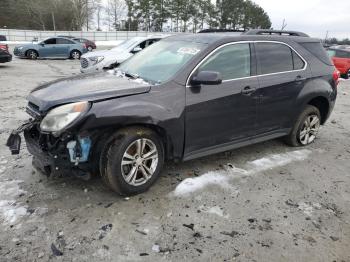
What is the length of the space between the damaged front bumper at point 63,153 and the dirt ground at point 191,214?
0.38 meters

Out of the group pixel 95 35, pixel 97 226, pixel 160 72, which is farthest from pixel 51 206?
pixel 95 35

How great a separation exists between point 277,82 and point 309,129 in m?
1.32

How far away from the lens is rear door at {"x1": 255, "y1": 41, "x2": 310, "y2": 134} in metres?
4.60

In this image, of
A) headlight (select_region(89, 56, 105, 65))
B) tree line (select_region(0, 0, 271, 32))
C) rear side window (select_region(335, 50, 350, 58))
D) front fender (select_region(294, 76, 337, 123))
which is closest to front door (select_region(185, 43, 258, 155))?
front fender (select_region(294, 76, 337, 123))

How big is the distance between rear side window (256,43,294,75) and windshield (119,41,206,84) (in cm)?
96

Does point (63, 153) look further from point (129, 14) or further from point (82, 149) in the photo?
point (129, 14)

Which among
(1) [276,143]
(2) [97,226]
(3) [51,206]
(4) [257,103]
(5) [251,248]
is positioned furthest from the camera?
(1) [276,143]

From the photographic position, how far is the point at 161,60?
14.4 feet

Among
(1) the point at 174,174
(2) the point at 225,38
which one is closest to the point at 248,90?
(2) the point at 225,38

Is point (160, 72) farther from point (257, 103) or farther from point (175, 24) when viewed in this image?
point (175, 24)

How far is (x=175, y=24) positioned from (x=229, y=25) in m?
10.3

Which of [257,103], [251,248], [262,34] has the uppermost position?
[262,34]

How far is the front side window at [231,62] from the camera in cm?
411

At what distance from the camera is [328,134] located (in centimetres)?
643
